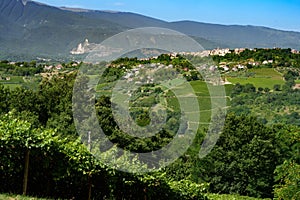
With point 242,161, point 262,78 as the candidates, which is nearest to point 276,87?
point 262,78

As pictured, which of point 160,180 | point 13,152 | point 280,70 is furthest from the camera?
point 280,70

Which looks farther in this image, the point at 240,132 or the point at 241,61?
the point at 241,61

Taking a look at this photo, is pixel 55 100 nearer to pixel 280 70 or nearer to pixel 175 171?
pixel 175 171

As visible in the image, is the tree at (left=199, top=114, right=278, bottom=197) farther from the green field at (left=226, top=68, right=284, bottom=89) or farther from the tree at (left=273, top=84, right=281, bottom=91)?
the tree at (left=273, top=84, right=281, bottom=91)

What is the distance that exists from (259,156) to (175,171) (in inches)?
211

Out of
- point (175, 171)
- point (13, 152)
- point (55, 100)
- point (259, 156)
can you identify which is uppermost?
point (13, 152)

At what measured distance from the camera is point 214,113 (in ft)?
82.9

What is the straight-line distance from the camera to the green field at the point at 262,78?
182ft

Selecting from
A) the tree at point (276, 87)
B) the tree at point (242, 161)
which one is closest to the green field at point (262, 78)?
the tree at point (276, 87)

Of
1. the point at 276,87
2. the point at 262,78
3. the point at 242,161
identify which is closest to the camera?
the point at 242,161

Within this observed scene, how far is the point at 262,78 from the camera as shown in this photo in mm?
57312

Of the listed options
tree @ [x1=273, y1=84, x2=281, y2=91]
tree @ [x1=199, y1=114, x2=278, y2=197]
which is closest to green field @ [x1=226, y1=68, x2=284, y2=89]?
tree @ [x1=273, y1=84, x2=281, y2=91]

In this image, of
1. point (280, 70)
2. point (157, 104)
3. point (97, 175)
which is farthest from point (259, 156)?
point (280, 70)

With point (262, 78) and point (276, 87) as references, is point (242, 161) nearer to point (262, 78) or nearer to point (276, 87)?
point (276, 87)
